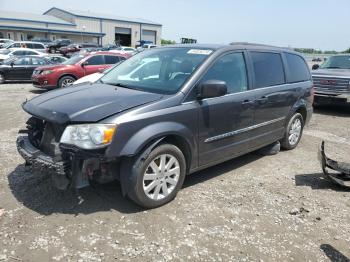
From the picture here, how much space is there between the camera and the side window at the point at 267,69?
4992mm

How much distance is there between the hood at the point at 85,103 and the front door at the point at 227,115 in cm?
74

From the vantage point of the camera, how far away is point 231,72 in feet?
14.9

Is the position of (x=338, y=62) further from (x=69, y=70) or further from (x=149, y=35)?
(x=149, y=35)

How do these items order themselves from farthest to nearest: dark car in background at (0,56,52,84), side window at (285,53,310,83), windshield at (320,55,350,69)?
dark car in background at (0,56,52,84), windshield at (320,55,350,69), side window at (285,53,310,83)

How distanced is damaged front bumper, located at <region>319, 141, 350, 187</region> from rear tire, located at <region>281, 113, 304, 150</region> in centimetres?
122

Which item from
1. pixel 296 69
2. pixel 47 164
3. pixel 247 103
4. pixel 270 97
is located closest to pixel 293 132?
pixel 296 69

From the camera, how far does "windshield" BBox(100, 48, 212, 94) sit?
4.09m

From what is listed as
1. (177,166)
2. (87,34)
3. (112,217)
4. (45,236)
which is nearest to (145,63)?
(177,166)

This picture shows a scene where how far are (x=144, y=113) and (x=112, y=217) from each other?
115cm

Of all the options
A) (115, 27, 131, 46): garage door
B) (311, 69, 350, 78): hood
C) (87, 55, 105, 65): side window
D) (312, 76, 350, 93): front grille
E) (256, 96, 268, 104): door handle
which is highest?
(256, 96, 268, 104): door handle

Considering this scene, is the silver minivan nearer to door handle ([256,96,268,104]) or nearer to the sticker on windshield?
the sticker on windshield

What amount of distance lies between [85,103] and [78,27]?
61.7 metres

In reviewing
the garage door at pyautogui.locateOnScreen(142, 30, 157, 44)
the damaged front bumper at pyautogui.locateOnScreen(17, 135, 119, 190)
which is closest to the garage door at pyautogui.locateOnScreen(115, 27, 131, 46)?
the garage door at pyautogui.locateOnScreen(142, 30, 157, 44)

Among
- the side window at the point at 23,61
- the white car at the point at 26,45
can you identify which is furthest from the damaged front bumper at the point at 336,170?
the white car at the point at 26,45
